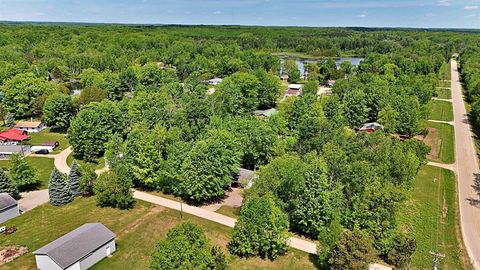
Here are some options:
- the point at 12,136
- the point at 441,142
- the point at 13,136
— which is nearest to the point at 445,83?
the point at 441,142

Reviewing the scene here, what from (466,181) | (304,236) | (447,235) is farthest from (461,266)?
(466,181)

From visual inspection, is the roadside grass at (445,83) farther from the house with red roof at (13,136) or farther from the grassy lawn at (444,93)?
the house with red roof at (13,136)

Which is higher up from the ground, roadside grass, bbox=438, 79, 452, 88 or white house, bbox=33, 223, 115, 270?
roadside grass, bbox=438, 79, 452, 88

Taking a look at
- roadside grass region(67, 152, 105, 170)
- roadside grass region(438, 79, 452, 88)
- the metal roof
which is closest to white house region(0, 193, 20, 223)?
the metal roof

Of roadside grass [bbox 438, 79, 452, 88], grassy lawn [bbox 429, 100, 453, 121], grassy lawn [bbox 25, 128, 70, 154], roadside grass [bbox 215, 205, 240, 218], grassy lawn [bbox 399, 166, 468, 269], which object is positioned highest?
roadside grass [bbox 438, 79, 452, 88]

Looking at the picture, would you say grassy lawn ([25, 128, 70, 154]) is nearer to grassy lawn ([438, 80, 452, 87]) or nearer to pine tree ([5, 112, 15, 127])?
pine tree ([5, 112, 15, 127])

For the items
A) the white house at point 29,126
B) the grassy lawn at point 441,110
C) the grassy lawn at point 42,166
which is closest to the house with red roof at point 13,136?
the white house at point 29,126
